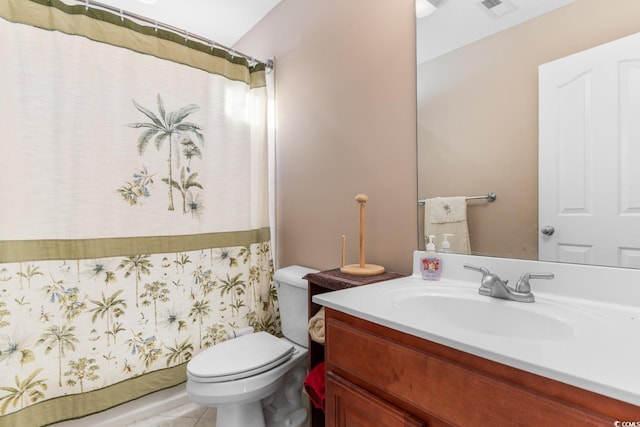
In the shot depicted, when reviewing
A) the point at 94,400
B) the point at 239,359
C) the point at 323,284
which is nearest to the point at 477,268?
the point at 323,284

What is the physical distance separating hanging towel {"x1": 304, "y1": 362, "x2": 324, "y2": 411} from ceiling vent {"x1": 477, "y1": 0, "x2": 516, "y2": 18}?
1.47 m

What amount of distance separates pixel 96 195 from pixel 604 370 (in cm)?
179

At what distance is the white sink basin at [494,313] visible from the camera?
78 cm

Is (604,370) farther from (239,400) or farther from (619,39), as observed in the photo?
(239,400)

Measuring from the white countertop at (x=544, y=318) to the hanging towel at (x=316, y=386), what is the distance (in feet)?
1.46

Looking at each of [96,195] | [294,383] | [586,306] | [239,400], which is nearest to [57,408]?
Answer: [239,400]

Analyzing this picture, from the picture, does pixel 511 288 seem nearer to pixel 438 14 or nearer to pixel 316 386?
pixel 316 386

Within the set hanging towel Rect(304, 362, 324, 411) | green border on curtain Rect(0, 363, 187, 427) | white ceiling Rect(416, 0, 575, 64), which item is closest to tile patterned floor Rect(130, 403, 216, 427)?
green border on curtain Rect(0, 363, 187, 427)

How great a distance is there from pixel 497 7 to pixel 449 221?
770 millimetres

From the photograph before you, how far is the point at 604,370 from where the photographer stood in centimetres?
51

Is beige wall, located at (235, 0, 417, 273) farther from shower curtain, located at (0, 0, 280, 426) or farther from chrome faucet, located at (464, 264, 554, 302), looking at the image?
chrome faucet, located at (464, 264, 554, 302)

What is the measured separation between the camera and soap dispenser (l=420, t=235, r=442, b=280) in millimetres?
1186

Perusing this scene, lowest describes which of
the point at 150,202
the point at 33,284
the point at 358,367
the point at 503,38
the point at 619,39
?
the point at 358,367

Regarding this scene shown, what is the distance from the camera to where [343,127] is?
159cm
